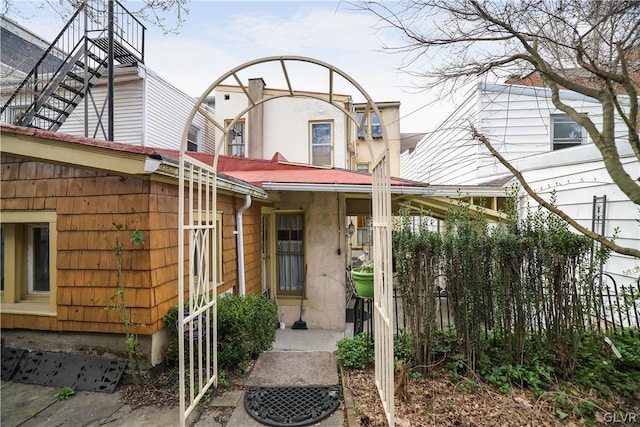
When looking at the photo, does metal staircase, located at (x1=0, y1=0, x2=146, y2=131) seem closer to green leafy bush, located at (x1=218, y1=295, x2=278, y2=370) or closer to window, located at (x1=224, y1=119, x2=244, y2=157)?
window, located at (x1=224, y1=119, x2=244, y2=157)

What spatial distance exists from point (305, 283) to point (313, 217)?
1482 millimetres

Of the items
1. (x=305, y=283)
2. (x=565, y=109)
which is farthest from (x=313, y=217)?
(x=565, y=109)

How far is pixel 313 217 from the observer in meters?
6.80

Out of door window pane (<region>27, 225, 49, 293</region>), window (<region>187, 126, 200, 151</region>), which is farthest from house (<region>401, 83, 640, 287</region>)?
window (<region>187, 126, 200, 151</region>)

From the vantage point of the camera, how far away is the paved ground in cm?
281

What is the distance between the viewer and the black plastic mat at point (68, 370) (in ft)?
11.0

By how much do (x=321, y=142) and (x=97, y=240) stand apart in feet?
→ 30.0

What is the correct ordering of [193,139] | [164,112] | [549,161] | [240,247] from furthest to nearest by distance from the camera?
[193,139] → [164,112] → [549,161] → [240,247]

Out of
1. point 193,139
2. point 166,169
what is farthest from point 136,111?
point 166,169

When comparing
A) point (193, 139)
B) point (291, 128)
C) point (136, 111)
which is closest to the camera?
point (136, 111)

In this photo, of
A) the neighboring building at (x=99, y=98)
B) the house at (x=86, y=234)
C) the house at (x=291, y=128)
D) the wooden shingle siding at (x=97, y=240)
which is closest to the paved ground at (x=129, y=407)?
the house at (x=86, y=234)

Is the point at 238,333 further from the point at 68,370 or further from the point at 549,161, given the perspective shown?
the point at 549,161

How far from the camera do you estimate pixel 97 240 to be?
351cm

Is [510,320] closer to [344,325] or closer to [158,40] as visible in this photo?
[344,325]
